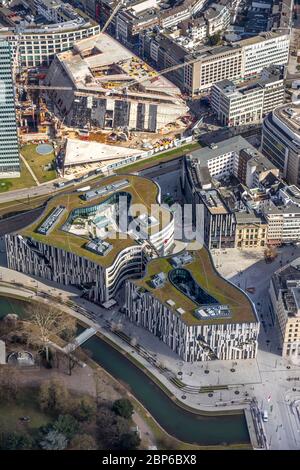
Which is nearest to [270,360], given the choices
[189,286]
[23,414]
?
[189,286]

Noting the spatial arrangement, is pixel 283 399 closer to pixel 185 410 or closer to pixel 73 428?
pixel 185 410

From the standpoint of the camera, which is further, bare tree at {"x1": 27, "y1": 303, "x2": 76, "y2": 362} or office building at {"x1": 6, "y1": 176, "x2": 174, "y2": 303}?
office building at {"x1": 6, "y1": 176, "x2": 174, "y2": 303}

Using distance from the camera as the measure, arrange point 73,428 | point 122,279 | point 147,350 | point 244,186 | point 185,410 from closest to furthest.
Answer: point 73,428 → point 185,410 → point 147,350 → point 122,279 → point 244,186

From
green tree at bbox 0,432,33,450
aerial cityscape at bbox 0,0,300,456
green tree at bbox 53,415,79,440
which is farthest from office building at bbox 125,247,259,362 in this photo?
green tree at bbox 0,432,33,450

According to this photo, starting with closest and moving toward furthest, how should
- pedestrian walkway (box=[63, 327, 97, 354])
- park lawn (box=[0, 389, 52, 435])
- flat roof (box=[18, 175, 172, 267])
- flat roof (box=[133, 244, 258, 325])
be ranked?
park lawn (box=[0, 389, 52, 435]), flat roof (box=[133, 244, 258, 325]), pedestrian walkway (box=[63, 327, 97, 354]), flat roof (box=[18, 175, 172, 267])

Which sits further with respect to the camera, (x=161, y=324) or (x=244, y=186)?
(x=244, y=186)

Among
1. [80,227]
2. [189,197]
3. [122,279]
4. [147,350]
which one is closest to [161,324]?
[147,350]

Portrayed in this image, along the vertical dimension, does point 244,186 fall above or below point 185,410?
above

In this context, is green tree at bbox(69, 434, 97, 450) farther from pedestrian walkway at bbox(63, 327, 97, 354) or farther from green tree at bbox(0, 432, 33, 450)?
pedestrian walkway at bbox(63, 327, 97, 354)
